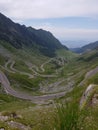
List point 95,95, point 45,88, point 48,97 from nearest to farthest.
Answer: point 95,95 < point 48,97 < point 45,88

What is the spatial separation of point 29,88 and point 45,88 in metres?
11.6

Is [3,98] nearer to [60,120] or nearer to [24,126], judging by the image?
[24,126]

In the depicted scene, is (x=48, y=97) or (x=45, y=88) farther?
(x=45, y=88)

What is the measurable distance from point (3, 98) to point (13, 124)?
121008 millimetres

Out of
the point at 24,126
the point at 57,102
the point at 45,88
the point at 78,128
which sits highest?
the point at 57,102

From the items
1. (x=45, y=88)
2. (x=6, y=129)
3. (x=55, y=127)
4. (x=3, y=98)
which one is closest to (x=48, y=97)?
(x=3, y=98)

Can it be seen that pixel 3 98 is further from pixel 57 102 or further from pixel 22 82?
pixel 57 102

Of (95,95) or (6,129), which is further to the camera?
(95,95)

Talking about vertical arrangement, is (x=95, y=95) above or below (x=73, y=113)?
below

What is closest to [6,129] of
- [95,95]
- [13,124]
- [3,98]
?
[13,124]

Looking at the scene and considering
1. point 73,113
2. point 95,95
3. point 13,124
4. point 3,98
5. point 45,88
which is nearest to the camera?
point 73,113

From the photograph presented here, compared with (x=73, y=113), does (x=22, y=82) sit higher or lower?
lower

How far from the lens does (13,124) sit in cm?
1989

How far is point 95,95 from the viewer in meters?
26.9
